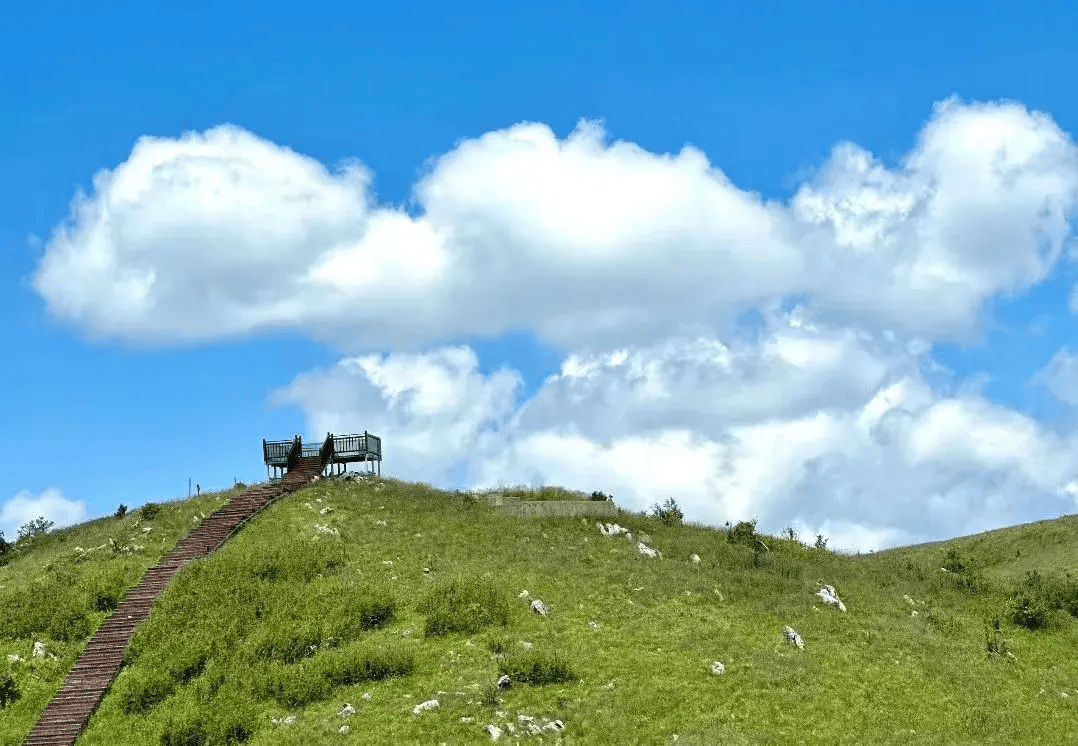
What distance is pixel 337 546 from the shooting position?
49656mm

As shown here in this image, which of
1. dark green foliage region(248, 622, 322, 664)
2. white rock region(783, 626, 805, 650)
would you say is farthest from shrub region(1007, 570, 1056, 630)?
dark green foliage region(248, 622, 322, 664)

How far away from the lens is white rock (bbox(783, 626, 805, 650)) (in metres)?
39.3

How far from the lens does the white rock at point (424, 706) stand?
3294 centimetres

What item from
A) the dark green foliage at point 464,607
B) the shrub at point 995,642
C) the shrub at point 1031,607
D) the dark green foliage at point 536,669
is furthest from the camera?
the shrub at point 1031,607

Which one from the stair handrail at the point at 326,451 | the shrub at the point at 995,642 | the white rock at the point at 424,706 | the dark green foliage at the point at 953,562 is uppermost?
the stair handrail at the point at 326,451

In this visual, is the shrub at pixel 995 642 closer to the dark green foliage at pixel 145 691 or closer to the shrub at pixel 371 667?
the shrub at pixel 371 667

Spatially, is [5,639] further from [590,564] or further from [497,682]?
[590,564]

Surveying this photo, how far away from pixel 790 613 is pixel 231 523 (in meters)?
30.2

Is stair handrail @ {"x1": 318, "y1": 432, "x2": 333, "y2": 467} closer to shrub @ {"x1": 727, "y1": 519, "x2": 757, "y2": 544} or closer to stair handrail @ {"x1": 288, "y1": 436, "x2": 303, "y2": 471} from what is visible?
stair handrail @ {"x1": 288, "y1": 436, "x2": 303, "y2": 471}

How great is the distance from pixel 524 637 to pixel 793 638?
35.3 ft

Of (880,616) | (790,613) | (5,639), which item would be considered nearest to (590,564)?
(790,613)

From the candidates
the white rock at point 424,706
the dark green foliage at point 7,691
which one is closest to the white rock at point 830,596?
the white rock at point 424,706

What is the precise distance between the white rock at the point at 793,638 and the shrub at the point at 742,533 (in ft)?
54.1

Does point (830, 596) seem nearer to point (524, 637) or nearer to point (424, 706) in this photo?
point (524, 637)
